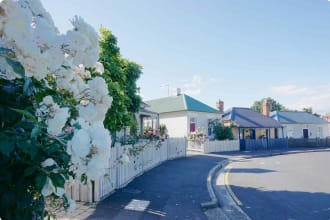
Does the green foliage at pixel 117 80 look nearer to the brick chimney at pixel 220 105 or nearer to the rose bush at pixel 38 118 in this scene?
the rose bush at pixel 38 118

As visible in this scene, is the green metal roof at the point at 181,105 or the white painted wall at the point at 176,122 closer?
the white painted wall at the point at 176,122

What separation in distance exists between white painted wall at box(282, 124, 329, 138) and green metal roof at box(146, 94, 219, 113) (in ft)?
57.6

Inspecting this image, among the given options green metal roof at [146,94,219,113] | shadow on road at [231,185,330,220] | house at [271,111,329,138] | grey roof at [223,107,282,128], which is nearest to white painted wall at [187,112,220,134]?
green metal roof at [146,94,219,113]

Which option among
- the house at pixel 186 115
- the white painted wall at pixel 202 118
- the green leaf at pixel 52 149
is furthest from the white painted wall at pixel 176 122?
the green leaf at pixel 52 149

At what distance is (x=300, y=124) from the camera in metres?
41.8

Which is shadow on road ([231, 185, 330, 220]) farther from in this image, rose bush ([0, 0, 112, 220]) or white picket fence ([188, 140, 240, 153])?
white picket fence ([188, 140, 240, 153])

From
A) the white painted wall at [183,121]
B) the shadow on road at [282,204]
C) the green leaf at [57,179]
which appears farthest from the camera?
the white painted wall at [183,121]

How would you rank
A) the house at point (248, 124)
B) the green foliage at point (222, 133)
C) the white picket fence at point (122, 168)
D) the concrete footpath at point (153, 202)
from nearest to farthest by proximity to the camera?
the concrete footpath at point (153, 202) → the white picket fence at point (122, 168) → the green foliage at point (222, 133) → the house at point (248, 124)

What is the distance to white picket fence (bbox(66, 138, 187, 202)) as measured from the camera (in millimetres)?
6426

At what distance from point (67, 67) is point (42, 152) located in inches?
25.7

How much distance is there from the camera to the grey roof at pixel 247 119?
103 feet

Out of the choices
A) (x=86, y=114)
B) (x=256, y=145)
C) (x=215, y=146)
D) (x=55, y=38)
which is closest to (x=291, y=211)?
(x=86, y=114)

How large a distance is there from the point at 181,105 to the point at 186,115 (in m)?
1.88

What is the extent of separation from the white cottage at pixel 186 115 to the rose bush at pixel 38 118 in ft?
87.3
